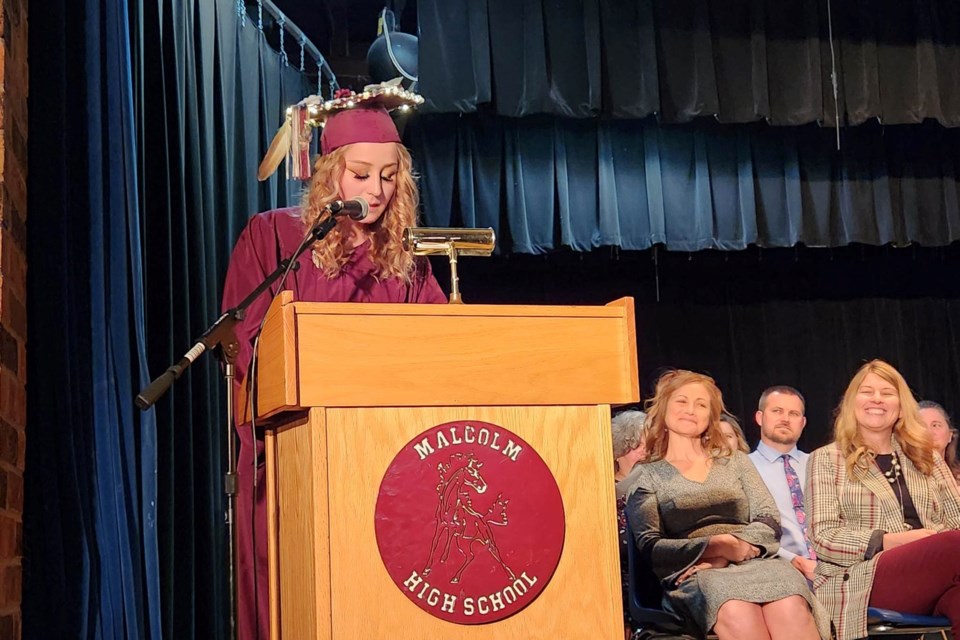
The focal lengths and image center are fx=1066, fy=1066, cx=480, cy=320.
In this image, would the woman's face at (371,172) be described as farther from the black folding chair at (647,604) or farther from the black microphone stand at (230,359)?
the black folding chair at (647,604)

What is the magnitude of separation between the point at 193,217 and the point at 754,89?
3.42 m

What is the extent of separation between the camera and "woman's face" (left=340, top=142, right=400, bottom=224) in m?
2.41

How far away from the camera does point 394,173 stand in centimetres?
246

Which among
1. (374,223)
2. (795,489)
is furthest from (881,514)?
(374,223)

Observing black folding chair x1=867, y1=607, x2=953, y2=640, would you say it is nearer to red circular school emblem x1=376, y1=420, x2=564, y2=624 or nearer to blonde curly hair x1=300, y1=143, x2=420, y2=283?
blonde curly hair x1=300, y1=143, x2=420, y2=283

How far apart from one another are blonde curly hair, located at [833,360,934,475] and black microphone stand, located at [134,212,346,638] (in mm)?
2939

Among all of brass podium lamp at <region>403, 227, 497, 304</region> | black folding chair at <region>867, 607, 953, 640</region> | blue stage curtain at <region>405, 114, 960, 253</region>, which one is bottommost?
black folding chair at <region>867, 607, 953, 640</region>

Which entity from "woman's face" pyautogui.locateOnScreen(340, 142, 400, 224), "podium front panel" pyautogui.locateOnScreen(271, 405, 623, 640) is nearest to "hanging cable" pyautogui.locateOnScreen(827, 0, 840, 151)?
"woman's face" pyautogui.locateOnScreen(340, 142, 400, 224)

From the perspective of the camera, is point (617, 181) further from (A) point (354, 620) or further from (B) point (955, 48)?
(A) point (354, 620)

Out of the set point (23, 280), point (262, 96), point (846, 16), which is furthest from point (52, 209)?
point (846, 16)

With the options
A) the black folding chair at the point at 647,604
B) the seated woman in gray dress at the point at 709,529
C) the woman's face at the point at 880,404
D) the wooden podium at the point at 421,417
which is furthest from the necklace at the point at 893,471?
the wooden podium at the point at 421,417

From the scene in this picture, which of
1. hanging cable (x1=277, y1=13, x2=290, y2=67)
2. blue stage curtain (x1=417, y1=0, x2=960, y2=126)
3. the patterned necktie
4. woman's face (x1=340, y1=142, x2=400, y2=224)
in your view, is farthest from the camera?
the patterned necktie

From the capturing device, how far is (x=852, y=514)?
4.16m

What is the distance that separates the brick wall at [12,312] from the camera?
2.04 meters
